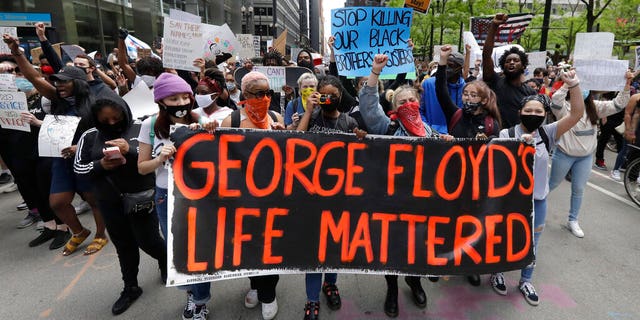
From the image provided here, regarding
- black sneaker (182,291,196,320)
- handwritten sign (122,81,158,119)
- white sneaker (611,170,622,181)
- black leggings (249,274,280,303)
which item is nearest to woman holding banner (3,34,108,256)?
handwritten sign (122,81,158,119)

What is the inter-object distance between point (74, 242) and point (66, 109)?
1456 millimetres

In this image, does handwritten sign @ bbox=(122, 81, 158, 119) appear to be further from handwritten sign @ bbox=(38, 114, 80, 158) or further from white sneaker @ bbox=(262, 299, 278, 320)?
white sneaker @ bbox=(262, 299, 278, 320)

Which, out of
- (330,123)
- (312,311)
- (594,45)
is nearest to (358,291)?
(312,311)

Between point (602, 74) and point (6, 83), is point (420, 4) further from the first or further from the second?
point (6, 83)

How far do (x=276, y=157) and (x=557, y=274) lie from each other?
9.79 feet

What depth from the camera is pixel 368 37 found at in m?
3.76

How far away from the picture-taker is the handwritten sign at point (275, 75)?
623 centimetres

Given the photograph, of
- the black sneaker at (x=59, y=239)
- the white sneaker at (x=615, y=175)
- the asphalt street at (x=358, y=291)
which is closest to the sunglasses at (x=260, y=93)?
the asphalt street at (x=358, y=291)

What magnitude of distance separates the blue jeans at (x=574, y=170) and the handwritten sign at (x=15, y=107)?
19.4ft

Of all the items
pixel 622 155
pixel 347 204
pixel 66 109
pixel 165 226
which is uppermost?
pixel 66 109

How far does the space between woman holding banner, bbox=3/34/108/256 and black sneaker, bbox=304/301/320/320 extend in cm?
253

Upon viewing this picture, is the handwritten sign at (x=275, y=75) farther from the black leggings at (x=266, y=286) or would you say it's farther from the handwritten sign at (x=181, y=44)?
the black leggings at (x=266, y=286)

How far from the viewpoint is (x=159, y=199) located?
2.65m

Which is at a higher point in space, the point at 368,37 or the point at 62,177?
the point at 368,37
